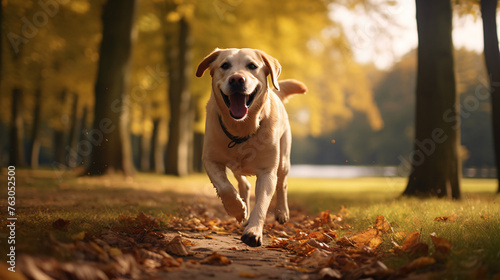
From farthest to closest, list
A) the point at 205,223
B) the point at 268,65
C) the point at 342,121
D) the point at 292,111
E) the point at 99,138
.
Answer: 1. the point at 342,121
2. the point at 292,111
3. the point at 99,138
4. the point at 205,223
5. the point at 268,65

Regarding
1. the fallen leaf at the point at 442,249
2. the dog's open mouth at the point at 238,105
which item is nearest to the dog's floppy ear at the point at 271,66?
the dog's open mouth at the point at 238,105

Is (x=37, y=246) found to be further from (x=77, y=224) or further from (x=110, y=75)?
(x=110, y=75)

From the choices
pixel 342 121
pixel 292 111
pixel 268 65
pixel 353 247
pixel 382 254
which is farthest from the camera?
pixel 342 121

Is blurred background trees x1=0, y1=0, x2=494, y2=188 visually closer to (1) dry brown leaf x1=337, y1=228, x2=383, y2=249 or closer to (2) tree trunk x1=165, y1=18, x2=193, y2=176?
(2) tree trunk x1=165, y1=18, x2=193, y2=176

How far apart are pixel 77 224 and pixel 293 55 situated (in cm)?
1301

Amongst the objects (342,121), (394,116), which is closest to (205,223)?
(342,121)

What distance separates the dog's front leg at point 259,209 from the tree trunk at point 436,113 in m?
4.05

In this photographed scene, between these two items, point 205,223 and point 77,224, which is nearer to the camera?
point 77,224

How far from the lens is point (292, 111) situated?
64.0ft

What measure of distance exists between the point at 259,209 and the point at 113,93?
794cm

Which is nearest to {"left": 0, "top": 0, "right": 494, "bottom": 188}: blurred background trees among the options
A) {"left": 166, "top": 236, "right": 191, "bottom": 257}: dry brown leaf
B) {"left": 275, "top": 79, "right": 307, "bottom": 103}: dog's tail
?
{"left": 275, "top": 79, "right": 307, "bottom": 103}: dog's tail

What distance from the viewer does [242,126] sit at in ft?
13.6

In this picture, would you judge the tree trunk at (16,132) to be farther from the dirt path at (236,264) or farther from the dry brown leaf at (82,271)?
the dry brown leaf at (82,271)

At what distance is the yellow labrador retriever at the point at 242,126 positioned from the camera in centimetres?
388
